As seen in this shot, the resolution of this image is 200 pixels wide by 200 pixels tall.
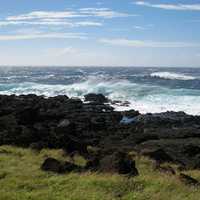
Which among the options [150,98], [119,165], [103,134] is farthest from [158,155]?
[150,98]

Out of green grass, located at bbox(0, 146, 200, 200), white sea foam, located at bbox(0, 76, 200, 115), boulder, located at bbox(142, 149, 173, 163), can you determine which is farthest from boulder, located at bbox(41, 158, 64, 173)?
white sea foam, located at bbox(0, 76, 200, 115)

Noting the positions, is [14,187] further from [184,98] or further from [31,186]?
[184,98]

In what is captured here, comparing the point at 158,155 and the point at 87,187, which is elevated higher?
the point at 87,187

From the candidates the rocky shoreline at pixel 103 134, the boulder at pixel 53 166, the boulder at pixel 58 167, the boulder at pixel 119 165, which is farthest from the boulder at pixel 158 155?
the boulder at pixel 53 166

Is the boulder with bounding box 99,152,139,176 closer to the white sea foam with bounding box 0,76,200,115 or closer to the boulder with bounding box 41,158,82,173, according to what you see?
the boulder with bounding box 41,158,82,173

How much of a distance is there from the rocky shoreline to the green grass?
2.98 feet

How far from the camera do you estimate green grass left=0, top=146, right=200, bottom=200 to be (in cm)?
832

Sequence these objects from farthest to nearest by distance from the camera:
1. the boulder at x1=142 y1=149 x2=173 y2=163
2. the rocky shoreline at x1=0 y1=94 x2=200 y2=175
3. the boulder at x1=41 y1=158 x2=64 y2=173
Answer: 1. the rocky shoreline at x1=0 y1=94 x2=200 y2=175
2. the boulder at x1=142 y1=149 x2=173 y2=163
3. the boulder at x1=41 y1=158 x2=64 y2=173

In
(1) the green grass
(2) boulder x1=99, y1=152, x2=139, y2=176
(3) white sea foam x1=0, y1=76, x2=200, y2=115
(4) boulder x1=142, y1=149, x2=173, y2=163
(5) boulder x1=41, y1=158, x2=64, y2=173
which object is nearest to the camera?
(1) the green grass

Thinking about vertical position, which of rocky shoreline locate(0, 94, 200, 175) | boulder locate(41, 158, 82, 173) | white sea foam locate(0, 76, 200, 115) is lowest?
white sea foam locate(0, 76, 200, 115)

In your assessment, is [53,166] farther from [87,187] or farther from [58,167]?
[87,187]

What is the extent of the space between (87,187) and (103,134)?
16407 mm

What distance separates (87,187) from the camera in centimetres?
888

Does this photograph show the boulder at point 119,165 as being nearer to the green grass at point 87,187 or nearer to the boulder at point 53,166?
the green grass at point 87,187
